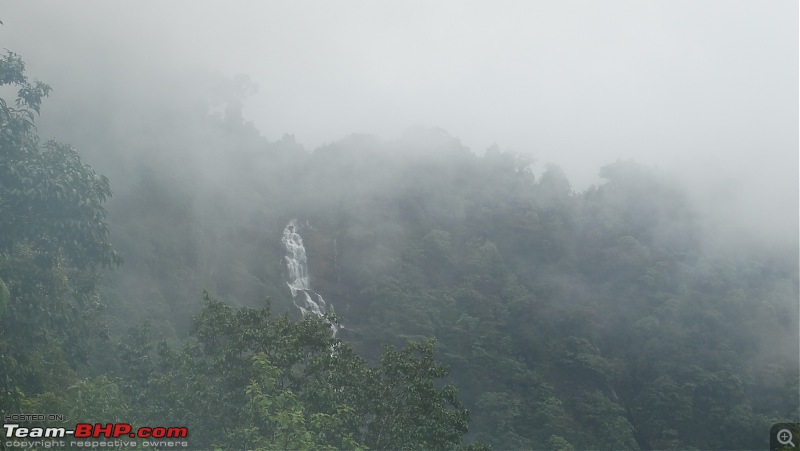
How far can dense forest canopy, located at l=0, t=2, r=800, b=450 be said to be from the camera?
15812mm

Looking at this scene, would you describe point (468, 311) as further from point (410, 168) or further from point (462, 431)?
point (462, 431)

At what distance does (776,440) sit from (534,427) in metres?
30.4

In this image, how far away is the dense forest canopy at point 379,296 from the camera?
1581 cm

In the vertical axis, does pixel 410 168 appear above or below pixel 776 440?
above

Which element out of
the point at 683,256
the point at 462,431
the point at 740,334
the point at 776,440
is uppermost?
the point at 683,256

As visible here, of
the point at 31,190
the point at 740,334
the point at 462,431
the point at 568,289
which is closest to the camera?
the point at 31,190

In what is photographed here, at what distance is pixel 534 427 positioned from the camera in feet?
135

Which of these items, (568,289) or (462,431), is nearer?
(462,431)

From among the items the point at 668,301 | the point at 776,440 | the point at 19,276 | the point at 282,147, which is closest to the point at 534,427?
the point at 668,301

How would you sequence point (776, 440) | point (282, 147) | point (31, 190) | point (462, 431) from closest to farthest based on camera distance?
point (776, 440) → point (31, 190) → point (462, 431) → point (282, 147)
